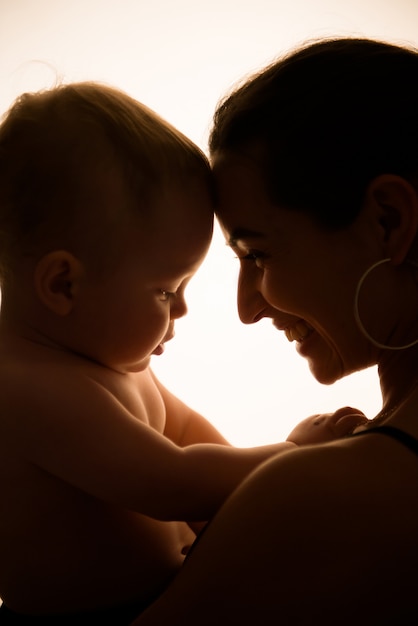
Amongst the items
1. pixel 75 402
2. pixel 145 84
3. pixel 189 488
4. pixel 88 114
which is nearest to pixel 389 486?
pixel 189 488

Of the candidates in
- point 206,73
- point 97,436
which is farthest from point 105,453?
point 206,73

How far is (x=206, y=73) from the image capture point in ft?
5.03

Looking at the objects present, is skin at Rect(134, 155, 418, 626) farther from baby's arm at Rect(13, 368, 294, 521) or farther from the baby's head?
the baby's head

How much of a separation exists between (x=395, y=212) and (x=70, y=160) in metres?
0.40

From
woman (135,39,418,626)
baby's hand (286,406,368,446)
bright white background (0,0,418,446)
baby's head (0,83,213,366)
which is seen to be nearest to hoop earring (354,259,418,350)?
woman (135,39,418,626)

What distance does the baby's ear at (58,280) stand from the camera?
2.69ft

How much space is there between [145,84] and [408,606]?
4.09 ft

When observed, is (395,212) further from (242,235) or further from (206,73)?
(206,73)

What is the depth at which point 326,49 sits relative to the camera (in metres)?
0.84

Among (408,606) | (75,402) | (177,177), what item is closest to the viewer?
(408,606)

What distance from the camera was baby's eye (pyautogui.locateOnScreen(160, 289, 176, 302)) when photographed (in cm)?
90

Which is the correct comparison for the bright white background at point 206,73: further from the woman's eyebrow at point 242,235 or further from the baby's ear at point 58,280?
the baby's ear at point 58,280

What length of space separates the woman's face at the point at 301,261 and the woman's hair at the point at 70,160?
8cm

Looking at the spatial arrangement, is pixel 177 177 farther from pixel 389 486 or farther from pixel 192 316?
pixel 192 316
